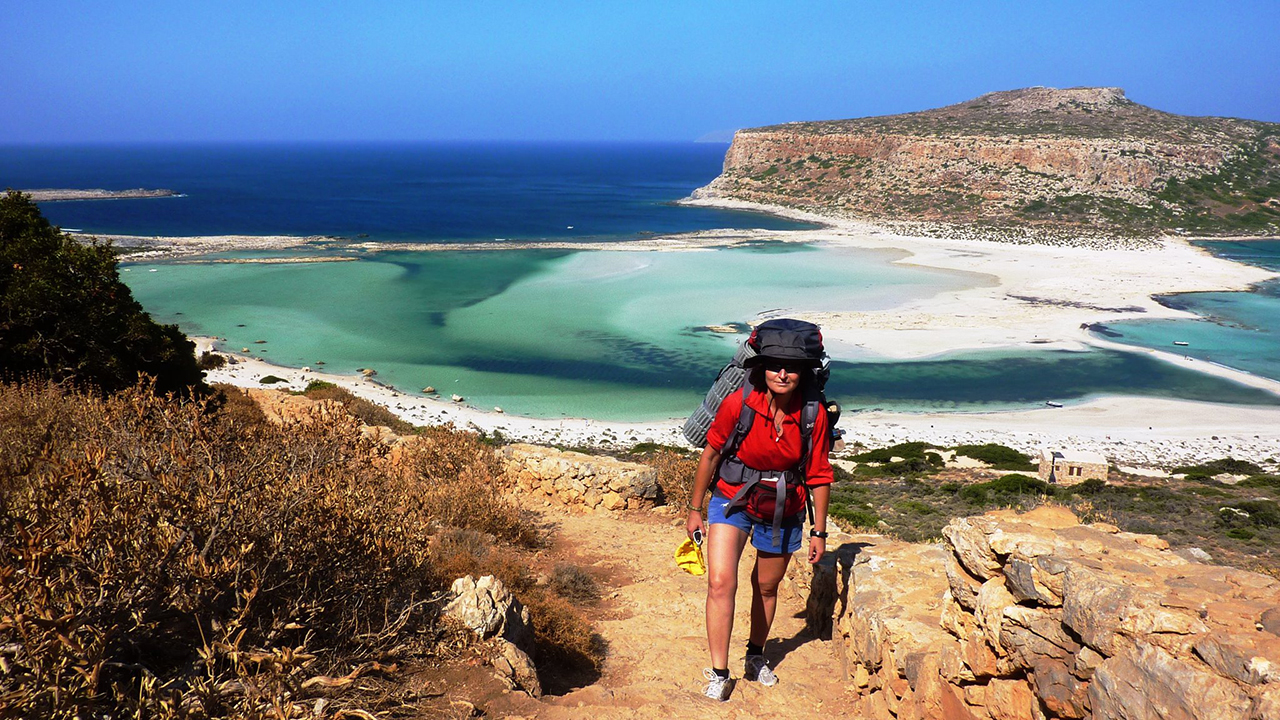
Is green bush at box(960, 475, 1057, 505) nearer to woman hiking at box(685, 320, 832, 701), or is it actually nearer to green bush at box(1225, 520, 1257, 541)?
green bush at box(1225, 520, 1257, 541)

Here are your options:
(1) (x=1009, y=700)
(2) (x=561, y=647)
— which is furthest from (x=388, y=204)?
(1) (x=1009, y=700)

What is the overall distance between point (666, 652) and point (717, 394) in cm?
194

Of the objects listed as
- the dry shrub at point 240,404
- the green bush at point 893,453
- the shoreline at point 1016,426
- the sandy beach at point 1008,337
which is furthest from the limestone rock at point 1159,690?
the sandy beach at point 1008,337

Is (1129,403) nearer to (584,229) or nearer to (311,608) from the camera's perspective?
(311,608)

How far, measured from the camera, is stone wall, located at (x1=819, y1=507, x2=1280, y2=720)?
98.3 inches

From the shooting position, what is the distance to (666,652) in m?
5.21

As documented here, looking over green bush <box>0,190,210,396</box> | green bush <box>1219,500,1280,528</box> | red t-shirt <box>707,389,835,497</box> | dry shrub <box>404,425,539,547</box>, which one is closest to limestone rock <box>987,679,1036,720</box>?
red t-shirt <box>707,389,835,497</box>

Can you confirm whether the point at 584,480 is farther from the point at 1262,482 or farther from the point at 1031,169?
the point at 1031,169

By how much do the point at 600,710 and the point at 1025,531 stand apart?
83.8 inches

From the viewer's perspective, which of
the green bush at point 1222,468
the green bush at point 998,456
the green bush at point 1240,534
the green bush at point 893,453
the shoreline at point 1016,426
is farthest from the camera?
the shoreline at point 1016,426

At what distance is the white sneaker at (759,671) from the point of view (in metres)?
4.50

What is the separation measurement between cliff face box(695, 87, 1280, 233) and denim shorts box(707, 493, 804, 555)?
70.1 m

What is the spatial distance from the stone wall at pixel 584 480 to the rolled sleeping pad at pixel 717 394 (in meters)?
4.89

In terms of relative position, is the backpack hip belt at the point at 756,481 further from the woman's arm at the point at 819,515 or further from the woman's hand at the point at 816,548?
the woman's hand at the point at 816,548
